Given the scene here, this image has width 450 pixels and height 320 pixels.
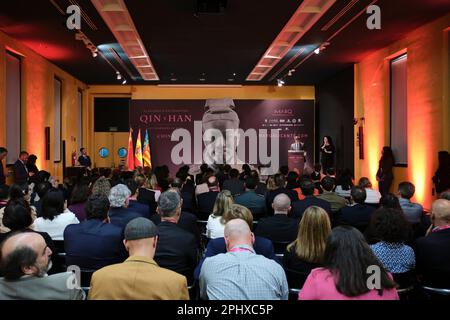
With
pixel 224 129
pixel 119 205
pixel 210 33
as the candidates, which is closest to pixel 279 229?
pixel 119 205

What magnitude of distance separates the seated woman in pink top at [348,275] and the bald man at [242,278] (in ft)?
0.98

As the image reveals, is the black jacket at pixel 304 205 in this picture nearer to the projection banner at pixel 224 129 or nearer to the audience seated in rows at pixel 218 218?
the audience seated in rows at pixel 218 218

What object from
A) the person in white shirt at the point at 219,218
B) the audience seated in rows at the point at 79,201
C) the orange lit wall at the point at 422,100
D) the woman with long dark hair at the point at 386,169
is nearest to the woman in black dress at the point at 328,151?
the orange lit wall at the point at 422,100

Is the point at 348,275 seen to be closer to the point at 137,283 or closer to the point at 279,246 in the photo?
the point at 137,283

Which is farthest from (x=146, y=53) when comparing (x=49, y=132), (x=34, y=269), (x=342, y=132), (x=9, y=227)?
(x=34, y=269)

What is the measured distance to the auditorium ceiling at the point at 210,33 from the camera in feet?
26.4

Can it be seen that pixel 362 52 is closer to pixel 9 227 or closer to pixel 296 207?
pixel 296 207

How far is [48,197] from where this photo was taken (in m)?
4.24

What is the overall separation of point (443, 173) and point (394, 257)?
5.85m

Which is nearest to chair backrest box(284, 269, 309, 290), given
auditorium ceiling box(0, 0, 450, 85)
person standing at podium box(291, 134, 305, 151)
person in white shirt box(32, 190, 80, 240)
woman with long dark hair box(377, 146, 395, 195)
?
person in white shirt box(32, 190, 80, 240)

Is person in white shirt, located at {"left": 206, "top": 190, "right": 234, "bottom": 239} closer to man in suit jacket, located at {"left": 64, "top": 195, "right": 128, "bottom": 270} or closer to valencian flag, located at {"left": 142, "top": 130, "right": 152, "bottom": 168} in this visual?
man in suit jacket, located at {"left": 64, "top": 195, "right": 128, "bottom": 270}

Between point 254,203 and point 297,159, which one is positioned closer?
point 254,203

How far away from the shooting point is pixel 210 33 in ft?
31.9

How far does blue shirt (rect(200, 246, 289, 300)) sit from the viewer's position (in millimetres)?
2410
